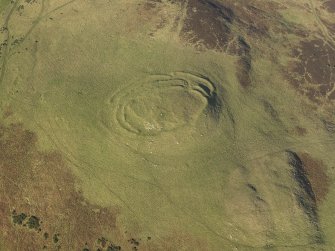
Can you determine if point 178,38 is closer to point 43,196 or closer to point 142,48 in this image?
point 142,48

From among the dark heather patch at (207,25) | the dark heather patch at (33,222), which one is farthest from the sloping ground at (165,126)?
the dark heather patch at (207,25)

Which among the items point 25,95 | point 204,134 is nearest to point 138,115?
point 204,134

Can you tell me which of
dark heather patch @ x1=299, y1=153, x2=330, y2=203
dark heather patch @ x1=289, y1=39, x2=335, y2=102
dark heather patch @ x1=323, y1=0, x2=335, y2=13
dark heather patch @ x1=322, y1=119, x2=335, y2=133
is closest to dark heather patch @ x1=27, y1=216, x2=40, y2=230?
dark heather patch @ x1=299, y1=153, x2=330, y2=203

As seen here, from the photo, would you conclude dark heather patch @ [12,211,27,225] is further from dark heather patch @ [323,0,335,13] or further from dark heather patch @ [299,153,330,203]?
dark heather patch @ [323,0,335,13]

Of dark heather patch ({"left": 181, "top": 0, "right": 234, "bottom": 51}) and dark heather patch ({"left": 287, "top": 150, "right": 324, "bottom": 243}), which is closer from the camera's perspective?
dark heather patch ({"left": 287, "top": 150, "right": 324, "bottom": 243})

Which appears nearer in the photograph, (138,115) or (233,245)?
(233,245)

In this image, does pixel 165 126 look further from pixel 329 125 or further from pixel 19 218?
pixel 329 125
